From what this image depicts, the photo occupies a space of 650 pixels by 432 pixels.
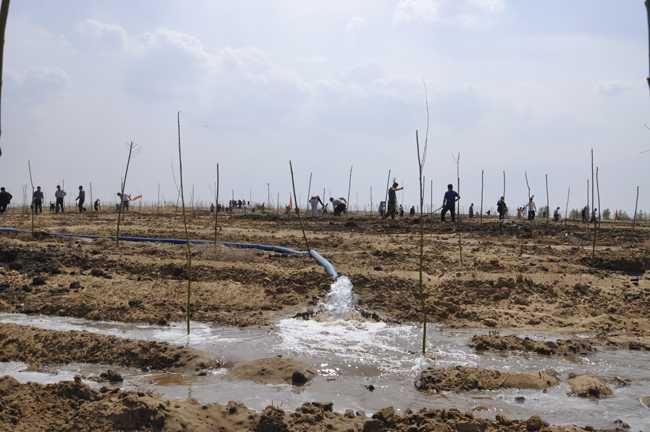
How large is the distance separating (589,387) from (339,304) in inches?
122

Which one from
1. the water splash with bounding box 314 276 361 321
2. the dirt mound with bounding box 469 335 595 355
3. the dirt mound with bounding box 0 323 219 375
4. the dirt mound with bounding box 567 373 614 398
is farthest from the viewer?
the water splash with bounding box 314 276 361 321

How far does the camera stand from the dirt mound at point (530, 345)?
433 centimetres

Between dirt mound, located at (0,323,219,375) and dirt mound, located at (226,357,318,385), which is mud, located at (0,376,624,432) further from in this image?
dirt mound, located at (0,323,219,375)

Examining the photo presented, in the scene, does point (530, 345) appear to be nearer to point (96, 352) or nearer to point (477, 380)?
point (477, 380)

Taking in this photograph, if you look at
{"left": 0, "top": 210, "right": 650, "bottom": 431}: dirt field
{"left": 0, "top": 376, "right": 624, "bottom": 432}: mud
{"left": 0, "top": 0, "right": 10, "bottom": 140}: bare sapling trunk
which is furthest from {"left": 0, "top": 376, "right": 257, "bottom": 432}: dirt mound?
{"left": 0, "top": 0, "right": 10, "bottom": 140}: bare sapling trunk

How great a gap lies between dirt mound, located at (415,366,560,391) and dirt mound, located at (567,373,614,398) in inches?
5.8

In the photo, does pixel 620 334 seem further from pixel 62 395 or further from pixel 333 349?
pixel 62 395

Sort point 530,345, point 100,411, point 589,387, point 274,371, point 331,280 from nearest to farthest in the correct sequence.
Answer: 1. point 100,411
2. point 589,387
3. point 274,371
4. point 530,345
5. point 331,280

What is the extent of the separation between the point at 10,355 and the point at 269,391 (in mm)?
2342

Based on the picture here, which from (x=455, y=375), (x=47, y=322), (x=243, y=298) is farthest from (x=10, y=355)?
(x=455, y=375)

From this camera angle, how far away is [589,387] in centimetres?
332

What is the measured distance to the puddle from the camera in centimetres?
310

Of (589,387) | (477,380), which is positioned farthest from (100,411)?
(589,387)

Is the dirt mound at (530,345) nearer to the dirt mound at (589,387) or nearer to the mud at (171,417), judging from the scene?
the dirt mound at (589,387)
